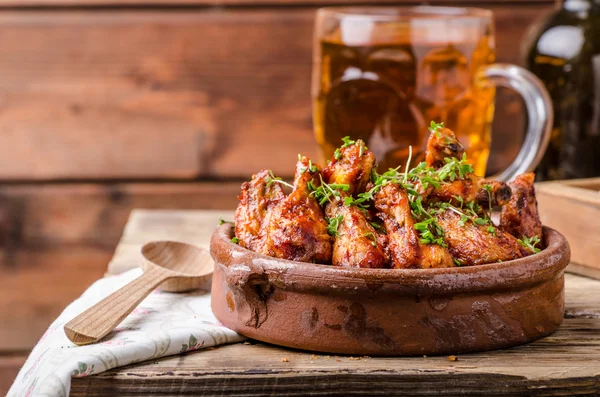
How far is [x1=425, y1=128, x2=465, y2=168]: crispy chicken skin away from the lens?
1.14 m

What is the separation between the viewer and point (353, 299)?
96cm

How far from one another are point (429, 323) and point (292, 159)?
1.50 meters

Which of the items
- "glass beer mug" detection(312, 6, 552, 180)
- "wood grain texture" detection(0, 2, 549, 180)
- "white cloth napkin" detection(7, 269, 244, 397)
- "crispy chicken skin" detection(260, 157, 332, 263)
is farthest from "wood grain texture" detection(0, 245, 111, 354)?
"crispy chicken skin" detection(260, 157, 332, 263)

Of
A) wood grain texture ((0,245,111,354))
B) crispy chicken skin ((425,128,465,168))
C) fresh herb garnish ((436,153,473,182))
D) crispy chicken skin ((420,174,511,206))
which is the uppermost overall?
crispy chicken skin ((425,128,465,168))

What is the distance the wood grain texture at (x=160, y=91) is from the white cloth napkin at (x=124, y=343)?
125 cm

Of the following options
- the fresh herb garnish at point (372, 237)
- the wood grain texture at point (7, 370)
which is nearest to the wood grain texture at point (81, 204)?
the wood grain texture at point (7, 370)

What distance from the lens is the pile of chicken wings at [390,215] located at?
1.01 m

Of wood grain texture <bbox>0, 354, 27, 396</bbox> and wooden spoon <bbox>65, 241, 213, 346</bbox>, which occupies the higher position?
wooden spoon <bbox>65, 241, 213, 346</bbox>

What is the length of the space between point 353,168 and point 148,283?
0.35 meters

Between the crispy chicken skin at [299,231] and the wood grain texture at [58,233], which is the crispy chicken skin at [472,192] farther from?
the wood grain texture at [58,233]

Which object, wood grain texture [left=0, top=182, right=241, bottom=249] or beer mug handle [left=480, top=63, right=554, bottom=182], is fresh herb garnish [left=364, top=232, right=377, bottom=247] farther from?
wood grain texture [left=0, top=182, right=241, bottom=249]

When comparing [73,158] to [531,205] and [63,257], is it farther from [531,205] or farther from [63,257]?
[531,205]

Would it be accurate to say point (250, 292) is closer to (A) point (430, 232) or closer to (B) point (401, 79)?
(A) point (430, 232)

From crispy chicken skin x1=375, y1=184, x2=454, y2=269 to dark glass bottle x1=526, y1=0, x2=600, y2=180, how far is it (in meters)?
1.00
